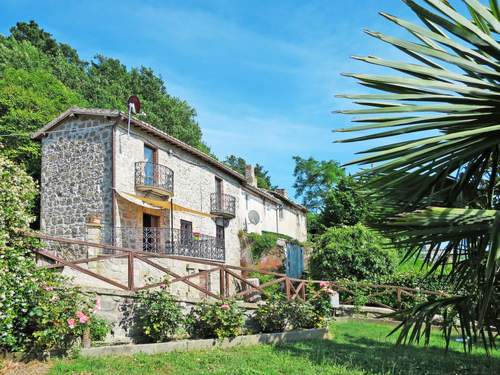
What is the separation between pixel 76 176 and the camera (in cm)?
2111

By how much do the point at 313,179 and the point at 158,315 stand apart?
1835 inches

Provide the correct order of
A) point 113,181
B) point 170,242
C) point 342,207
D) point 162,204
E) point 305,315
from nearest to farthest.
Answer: point 305,315, point 113,181, point 162,204, point 170,242, point 342,207

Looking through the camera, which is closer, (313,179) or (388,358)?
Result: (388,358)

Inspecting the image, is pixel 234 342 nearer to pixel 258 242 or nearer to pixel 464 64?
pixel 464 64

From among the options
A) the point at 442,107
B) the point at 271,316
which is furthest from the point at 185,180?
the point at 442,107

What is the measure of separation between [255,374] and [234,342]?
249 cm

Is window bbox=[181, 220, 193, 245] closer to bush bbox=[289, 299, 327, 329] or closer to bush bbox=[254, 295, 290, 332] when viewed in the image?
bush bbox=[289, 299, 327, 329]

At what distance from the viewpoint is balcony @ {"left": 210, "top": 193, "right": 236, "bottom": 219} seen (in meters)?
26.9

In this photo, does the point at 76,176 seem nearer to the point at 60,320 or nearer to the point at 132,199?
the point at 132,199

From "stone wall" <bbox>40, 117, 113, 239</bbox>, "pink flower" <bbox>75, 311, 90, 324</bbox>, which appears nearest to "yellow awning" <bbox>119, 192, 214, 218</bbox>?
"stone wall" <bbox>40, 117, 113, 239</bbox>

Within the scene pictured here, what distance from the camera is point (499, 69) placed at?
3555 millimetres

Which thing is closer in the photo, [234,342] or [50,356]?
[50,356]

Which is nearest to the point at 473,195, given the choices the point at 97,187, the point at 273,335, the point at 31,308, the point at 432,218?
the point at 432,218

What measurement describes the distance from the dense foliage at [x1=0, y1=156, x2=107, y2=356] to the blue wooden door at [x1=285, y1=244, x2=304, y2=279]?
67.2 feet
